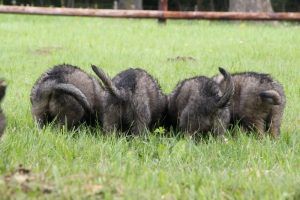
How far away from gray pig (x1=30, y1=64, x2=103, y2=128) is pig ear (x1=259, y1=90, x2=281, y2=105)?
5.62 ft

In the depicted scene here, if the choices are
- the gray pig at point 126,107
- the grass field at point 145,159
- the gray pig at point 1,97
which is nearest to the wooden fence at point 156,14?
the grass field at point 145,159

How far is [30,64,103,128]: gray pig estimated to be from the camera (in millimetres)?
6402

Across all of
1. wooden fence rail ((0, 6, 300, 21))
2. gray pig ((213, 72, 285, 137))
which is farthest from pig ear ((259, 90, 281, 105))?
wooden fence rail ((0, 6, 300, 21))

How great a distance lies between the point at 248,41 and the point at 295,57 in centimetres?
270

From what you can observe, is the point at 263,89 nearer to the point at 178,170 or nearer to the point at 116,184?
the point at 178,170

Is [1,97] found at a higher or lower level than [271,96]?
higher

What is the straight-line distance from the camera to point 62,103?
6.51m

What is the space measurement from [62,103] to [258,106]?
2.04 m

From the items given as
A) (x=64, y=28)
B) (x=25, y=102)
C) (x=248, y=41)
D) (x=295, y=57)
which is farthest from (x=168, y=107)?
(x=64, y=28)

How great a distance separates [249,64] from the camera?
11.1 m

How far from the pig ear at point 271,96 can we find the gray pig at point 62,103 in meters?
1.71

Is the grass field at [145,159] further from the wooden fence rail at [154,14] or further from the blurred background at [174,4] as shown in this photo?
the blurred background at [174,4]

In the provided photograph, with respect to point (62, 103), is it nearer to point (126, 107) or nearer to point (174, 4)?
point (126, 107)

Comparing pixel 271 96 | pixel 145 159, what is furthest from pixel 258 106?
pixel 145 159
